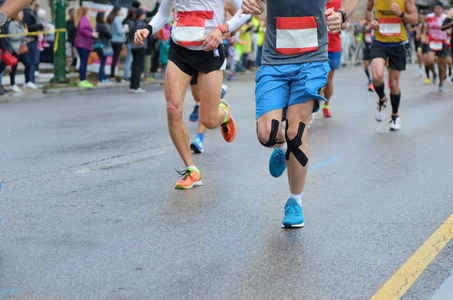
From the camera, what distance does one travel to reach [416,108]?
1416 centimetres

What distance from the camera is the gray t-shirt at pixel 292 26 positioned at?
5281 mm

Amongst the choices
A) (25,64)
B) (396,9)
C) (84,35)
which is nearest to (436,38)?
(84,35)

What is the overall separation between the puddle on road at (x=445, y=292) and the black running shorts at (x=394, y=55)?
21.9 ft

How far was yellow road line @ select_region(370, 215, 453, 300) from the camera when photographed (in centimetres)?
400

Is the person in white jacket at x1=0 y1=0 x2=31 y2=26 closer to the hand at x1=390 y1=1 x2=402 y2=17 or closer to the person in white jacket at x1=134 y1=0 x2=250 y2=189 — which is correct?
the person in white jacket at x1=134 y1=0 x2=250 y2=189

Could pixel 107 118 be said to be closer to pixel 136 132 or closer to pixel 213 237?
pixel 136 132

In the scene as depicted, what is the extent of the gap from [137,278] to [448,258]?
1.74 m

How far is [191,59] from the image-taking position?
22.4 feet

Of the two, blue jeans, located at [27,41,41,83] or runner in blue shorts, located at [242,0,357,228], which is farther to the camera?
blue jeans, located at [27,41,41,83]

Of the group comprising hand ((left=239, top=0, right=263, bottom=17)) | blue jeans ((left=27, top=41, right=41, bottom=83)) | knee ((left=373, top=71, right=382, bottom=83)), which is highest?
hand ((left=239, top=0, right=263, bottom=17))

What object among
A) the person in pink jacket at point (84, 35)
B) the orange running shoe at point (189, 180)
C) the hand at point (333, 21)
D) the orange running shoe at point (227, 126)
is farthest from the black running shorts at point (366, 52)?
the hand at point (333, 21)

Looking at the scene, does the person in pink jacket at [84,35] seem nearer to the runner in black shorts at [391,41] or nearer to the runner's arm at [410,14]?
the runner in black shorts at [391,41]

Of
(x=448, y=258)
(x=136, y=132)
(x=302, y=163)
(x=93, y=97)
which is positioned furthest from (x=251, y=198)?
(x=93, y=97)

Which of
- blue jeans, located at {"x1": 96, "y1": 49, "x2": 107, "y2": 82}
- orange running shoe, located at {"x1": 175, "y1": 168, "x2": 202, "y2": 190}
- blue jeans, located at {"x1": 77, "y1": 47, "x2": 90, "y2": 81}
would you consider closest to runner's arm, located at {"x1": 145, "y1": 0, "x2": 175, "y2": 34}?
orange running shoe, located at {"x1": 175, "y1": 168, "x2": 202, "y2": 190}
